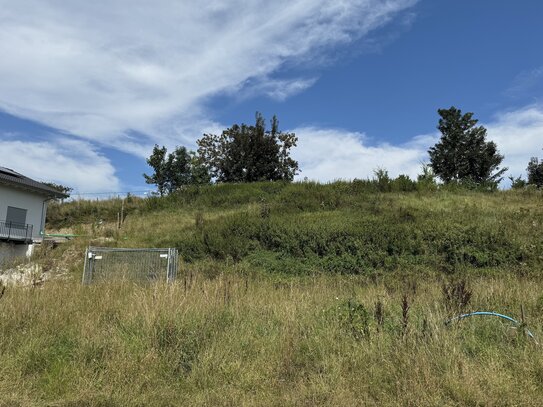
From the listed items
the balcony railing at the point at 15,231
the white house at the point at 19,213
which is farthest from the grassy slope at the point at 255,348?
the white house at the point at 19,213

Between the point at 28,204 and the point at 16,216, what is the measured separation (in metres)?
1.64

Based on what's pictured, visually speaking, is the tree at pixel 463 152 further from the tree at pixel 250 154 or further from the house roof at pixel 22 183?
the house roof at pixel 22 183

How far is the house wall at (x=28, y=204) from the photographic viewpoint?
116 feet

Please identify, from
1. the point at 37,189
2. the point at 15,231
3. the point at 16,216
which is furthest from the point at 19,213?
the point at 37,189

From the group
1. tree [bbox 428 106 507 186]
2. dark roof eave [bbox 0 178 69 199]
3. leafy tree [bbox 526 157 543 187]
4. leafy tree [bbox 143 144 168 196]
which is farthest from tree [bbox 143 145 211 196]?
leafy tree [bbox 526 157 543 187]

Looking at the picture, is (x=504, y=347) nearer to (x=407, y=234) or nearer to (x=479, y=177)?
(x=407, y=234)

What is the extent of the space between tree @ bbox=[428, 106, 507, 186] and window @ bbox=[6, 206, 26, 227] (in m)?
40.9

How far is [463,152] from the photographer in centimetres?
4419

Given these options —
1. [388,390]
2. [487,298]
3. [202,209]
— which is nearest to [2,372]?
[388,390]

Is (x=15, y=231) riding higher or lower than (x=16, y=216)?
lower

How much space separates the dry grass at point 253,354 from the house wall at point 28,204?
111 ft

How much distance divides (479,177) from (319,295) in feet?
139

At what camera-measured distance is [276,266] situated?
17.8 m

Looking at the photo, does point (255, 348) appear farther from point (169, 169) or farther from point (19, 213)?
point (169, 169)
